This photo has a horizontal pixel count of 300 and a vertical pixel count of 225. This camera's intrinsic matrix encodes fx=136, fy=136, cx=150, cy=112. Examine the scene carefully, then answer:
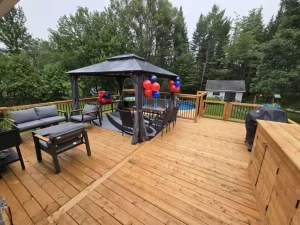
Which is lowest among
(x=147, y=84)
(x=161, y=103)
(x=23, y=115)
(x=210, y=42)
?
(x=23, y=115)

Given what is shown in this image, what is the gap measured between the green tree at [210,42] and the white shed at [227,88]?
1.42m

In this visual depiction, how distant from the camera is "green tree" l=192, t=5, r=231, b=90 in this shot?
16.1 metres

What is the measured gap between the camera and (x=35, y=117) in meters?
4.04

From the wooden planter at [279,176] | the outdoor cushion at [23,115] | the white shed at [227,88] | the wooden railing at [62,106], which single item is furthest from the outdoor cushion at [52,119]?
the white shed at [227,88]

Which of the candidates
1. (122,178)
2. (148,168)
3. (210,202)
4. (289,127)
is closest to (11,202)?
(122,178)

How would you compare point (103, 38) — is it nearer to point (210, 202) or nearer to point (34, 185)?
point (34, 185)

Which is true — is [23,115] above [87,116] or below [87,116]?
above

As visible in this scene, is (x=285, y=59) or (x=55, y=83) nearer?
(x=285, y=59)

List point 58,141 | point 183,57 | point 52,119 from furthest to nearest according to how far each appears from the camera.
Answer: point 183,57 → point 52,119 → point 58,141

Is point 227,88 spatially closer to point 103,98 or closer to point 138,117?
point 103,98

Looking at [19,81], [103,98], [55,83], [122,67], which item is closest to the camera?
[122,67]

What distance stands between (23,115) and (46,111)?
572 millimetres

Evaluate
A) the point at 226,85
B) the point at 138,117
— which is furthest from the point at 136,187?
the point at 226,85

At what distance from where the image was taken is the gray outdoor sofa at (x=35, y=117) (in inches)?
144
